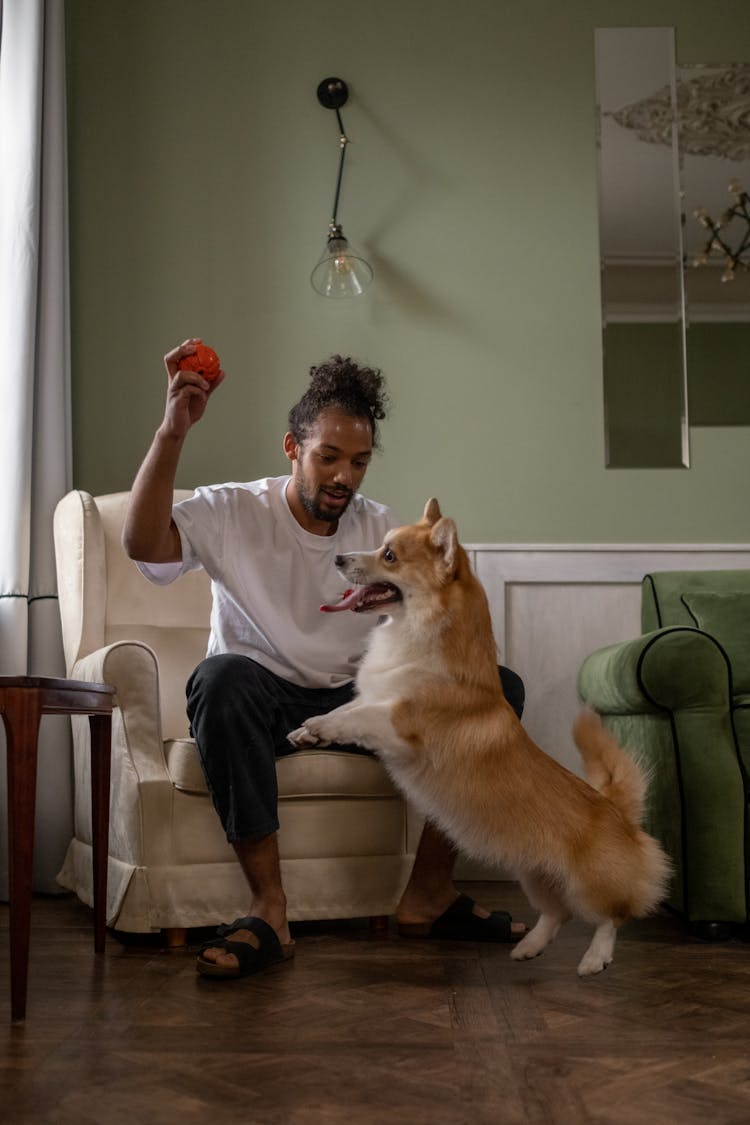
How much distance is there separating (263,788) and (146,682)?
413mm

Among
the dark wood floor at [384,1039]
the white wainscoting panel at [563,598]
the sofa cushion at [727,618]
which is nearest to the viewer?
the dark wood floor at [384,1039]

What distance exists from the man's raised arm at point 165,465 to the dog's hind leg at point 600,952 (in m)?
1.15

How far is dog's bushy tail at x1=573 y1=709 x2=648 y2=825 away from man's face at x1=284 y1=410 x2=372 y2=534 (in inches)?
28.4

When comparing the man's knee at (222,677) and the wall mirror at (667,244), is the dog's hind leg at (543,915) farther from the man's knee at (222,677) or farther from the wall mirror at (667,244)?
the wall mirror at (667,244)

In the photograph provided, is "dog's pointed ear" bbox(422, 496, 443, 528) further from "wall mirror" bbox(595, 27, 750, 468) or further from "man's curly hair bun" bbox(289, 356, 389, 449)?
"wall mirror" bbox(595, 27, 750, 468)

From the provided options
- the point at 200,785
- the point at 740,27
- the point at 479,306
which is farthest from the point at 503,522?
the point at 740,27

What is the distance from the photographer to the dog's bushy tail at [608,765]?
2088 mm

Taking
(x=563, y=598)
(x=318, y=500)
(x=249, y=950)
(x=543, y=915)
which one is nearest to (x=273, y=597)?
(x=318, y=500)

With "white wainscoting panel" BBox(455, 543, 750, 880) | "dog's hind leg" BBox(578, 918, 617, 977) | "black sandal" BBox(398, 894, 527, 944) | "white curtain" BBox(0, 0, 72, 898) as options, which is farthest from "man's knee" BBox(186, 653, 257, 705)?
"white wainscoting panel" BBox(455, 543, 750, 880)

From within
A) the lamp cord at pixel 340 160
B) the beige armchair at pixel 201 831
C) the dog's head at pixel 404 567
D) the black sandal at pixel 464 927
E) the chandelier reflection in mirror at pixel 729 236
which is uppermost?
the lamp cord at pixel 340 160

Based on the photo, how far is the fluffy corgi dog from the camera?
1966mm

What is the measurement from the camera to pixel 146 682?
232 cm

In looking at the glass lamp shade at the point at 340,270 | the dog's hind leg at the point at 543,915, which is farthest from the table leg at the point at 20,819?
the glass lamp shade at the point at 340,270

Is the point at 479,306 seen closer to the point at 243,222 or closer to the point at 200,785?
the point at 243,222
